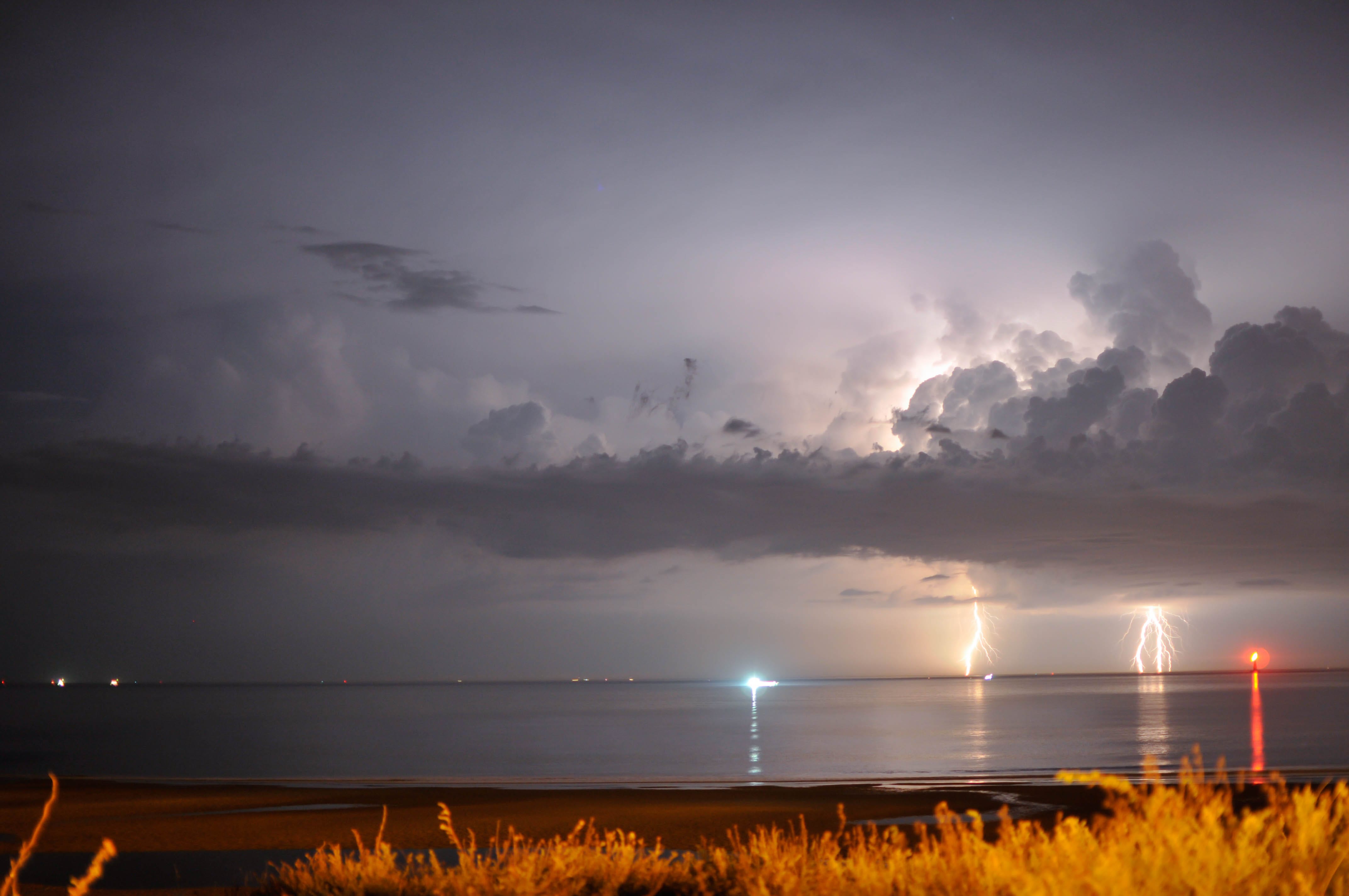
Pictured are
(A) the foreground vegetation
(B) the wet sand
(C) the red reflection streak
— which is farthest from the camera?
(C) the red reflection streak

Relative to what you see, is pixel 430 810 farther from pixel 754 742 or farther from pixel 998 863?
pixel 754 742

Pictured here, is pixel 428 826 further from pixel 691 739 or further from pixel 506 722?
pixel 506 722

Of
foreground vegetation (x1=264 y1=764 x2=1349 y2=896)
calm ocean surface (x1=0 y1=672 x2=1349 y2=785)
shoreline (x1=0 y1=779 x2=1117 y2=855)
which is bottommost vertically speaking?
calm ocean surface (x1=0 y1=672 x2=1349 y2=785)

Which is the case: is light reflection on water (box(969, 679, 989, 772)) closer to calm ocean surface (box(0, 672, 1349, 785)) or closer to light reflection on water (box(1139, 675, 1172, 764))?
calm ocean surface (box(0, 672, 1349, 785))

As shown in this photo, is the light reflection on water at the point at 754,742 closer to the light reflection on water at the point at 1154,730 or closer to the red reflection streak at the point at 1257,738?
the light reflection on water at the point at 1154,730

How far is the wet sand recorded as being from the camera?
18.7 m

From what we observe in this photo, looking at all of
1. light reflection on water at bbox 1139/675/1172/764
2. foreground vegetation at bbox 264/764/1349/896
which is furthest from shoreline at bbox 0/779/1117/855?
foreground vegetation at bbox 264/764/1349/896

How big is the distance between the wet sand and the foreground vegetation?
295 inches

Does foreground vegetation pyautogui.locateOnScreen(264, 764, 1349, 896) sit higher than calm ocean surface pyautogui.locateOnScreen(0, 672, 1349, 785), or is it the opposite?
foreground vegetation pyautogui.locateOnScreen(264, 764, 1349, 896)

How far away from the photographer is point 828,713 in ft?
329

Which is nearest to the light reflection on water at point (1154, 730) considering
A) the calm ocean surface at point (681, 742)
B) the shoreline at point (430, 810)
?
the calm ocean surface at point (681, 742)

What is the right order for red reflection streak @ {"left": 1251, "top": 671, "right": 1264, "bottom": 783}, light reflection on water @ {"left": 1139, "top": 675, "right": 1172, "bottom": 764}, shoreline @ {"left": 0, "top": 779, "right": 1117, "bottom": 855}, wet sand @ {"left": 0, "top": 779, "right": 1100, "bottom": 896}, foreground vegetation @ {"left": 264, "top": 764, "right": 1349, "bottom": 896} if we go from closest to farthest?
1. foreground vegetation @ {"left": 264, "top": 764, "right": 1349, "bottom": 896}
2. wet sand @ {"left": 0, "top": 779, "right": 1100, "bottom": 896}
3. shoreline @ {"left": 0, "top": 779, "right": 1117, "bottom": 855}
4. red reflection streak @ {"left": 1251, "top": 671, "right": 1264, "bottom": 783}
5. light reflection on water @ {"left": 1139, "top": 675, "right": 1172, "bottom": 764}

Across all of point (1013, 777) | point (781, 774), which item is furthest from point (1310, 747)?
point (781, 774)

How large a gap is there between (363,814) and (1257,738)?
55178 millimetres
